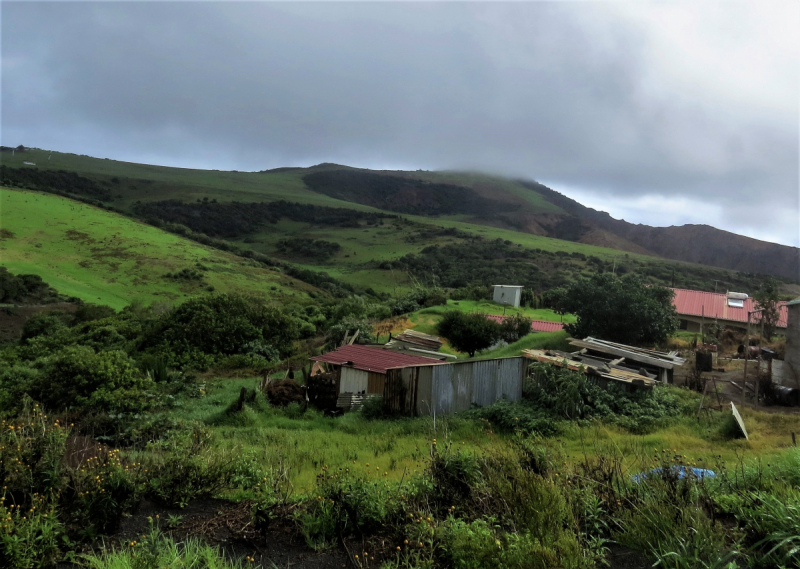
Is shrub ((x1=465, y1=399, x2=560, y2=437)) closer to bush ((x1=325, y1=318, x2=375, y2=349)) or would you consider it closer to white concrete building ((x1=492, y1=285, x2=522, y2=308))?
bush ((x1=325, y1=318, x2=375, y2=349))

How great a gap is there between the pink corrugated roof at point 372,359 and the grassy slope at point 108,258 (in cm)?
3279

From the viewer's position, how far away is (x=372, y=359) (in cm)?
1709

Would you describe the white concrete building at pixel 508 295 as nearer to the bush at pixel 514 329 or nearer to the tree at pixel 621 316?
the bush at pixel 514 329

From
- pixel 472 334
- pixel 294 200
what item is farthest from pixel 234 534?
pixel 294 200

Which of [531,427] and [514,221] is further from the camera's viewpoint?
[514,221]

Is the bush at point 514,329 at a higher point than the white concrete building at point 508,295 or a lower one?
lower

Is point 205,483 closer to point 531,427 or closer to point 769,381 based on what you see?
point 531,427

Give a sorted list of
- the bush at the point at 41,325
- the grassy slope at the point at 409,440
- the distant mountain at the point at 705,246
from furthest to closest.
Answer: the distant mountain at the point at 705,246
the bush at the point at 41,325
the grassy slope at the point at 409,440

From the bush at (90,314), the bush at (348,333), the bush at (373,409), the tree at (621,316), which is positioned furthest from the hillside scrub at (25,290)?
the tree at (621,316)

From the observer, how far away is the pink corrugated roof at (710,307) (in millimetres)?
34594

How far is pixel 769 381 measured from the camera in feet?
46.3

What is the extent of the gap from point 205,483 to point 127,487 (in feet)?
2.86

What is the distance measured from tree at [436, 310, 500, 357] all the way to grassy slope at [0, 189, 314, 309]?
29177mm

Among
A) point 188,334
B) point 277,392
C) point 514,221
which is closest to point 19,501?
point 277,392
